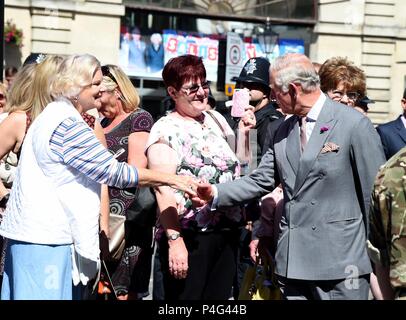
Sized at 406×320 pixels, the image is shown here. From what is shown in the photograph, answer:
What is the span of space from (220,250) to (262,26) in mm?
18232

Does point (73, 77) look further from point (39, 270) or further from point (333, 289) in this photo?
point (333, 289)

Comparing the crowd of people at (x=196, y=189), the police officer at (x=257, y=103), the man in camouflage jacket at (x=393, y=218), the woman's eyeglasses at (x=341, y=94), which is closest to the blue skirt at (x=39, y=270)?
the crowd of people at (x=196, y=189)

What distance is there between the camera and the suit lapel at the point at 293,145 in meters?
5.33

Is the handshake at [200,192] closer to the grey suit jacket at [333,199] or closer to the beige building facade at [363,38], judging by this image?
the grey suit jacket at [333,199]

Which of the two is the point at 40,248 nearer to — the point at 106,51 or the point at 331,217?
the point at 331,217

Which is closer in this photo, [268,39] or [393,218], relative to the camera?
[393,218]

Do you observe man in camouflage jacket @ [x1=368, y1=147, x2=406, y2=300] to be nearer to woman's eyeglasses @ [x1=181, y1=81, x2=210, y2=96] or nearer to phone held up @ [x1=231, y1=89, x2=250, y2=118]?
woman's eyeglasses @ [x1=181, y1=81, x2=210, y2=96]

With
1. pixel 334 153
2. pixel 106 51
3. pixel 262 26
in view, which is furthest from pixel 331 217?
pixel 262 26

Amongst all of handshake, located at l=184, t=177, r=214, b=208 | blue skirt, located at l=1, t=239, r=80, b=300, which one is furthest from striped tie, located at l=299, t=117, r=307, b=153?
blue skirt, located at l=1, t=239, r=80, b=300

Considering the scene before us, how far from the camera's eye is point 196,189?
5488 mm

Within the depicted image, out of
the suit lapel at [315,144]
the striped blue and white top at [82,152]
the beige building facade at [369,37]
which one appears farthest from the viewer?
the beige building facade at [369,37]

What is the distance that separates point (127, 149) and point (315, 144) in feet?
6.05

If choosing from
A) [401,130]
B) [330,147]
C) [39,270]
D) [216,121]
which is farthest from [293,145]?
[401,130]

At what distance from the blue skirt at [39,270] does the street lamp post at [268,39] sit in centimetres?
1745
